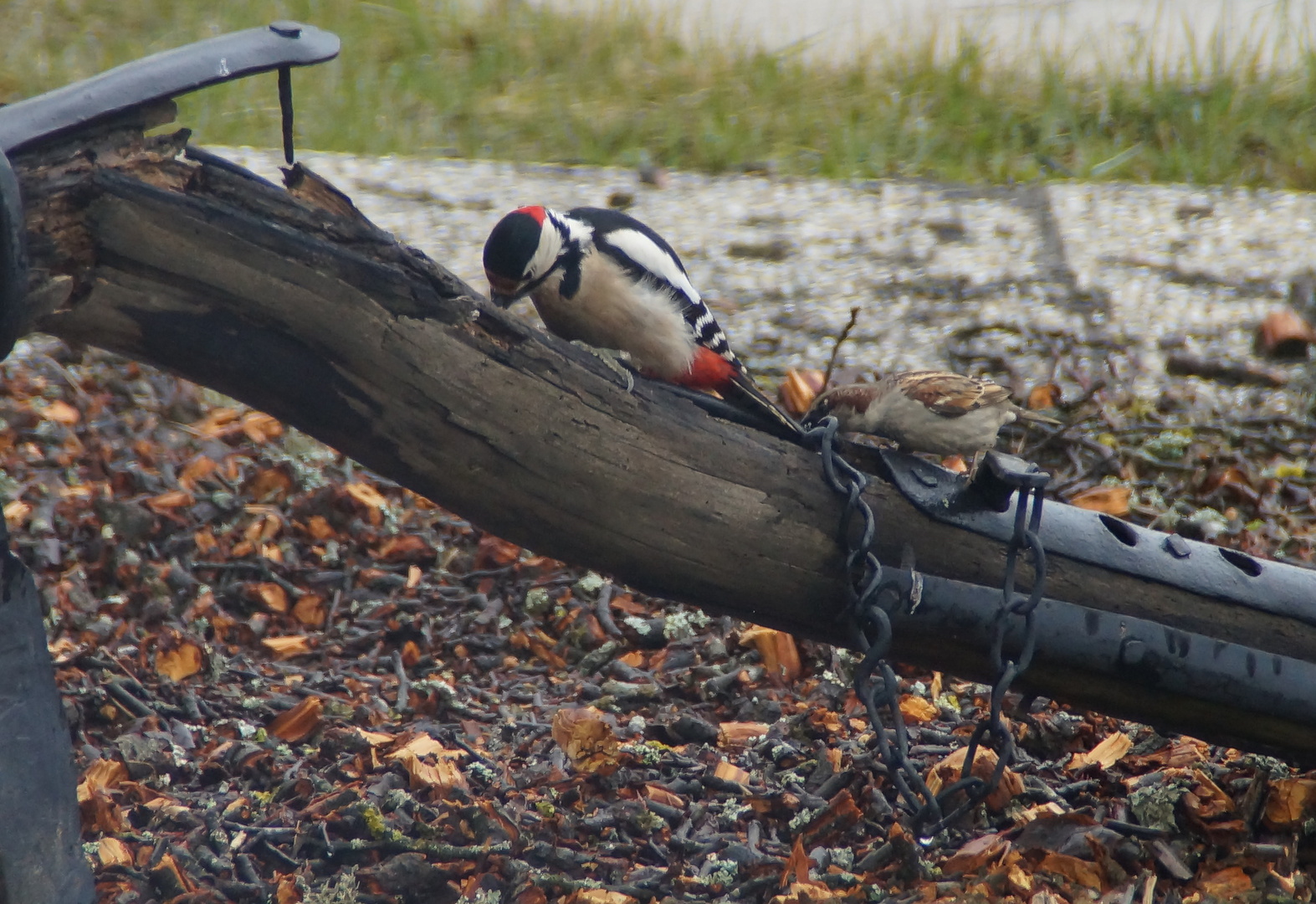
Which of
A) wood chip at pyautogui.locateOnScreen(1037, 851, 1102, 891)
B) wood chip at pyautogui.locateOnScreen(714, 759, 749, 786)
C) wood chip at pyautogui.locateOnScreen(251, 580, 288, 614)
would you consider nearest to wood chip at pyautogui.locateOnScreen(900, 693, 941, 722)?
wood chip at pyautogui.locateOnScreen(714, 759, 749, 786)

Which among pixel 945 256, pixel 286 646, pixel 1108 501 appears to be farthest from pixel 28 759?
pixel 945 256

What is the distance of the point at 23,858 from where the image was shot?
6.24 ft

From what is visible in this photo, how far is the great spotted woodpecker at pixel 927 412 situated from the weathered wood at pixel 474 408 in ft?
1.36

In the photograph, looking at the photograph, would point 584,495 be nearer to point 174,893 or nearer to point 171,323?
point 171,323

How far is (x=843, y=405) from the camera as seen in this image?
2.80 m

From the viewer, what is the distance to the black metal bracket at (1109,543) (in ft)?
7.44

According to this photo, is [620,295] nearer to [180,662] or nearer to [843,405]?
[843,405]

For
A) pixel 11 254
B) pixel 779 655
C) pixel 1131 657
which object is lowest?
pixel 779 655

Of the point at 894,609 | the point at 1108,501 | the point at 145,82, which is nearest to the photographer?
the point at 145,82

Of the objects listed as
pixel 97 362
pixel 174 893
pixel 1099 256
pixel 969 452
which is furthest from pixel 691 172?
pixel 174 893

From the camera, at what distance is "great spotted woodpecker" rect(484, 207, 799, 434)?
287 cm

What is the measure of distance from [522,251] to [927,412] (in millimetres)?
885

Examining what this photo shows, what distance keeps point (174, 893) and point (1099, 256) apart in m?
3.76

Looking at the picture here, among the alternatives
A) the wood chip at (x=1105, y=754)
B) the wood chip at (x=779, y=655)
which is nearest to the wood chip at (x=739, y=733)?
the wood chip at (x=779, y=655)
